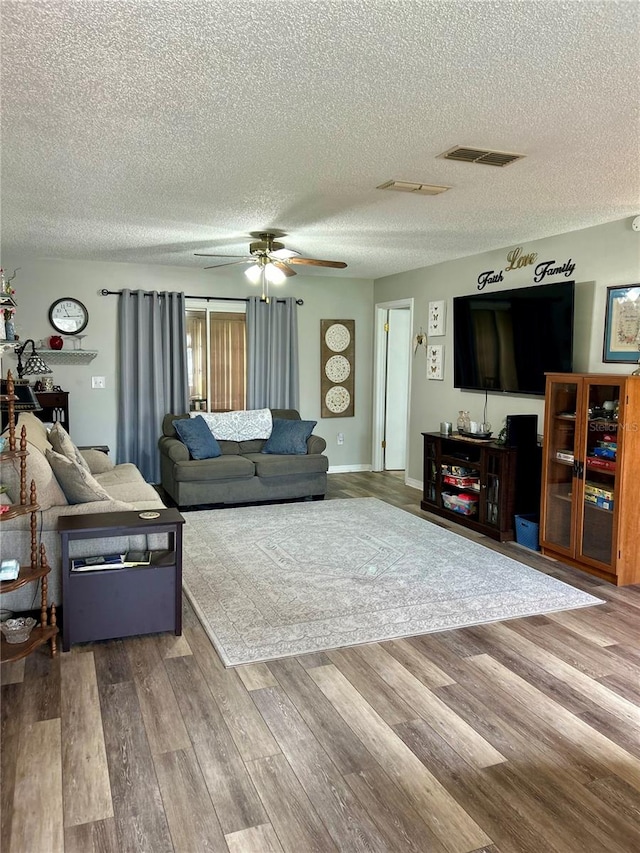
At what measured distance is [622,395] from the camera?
13.3ft

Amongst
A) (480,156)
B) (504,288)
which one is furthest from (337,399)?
(480,156)

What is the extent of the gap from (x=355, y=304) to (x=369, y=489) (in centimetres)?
242

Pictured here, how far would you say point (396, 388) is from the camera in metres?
8.20

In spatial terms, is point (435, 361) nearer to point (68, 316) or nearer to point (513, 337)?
point (513, 337)

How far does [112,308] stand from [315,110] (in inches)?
189

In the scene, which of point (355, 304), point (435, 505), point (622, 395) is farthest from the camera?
point (355, 304)

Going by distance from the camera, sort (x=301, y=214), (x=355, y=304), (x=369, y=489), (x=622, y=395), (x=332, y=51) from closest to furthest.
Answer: (x=332, y=51), (x=622, y=395), (x=301, y=214), (x=369, y=489), (x=355, y=304)

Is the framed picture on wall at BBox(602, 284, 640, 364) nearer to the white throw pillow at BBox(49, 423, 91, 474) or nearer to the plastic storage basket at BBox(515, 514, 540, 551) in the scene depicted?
the plastic storage basket at BBox(515, 514, 540, 551)

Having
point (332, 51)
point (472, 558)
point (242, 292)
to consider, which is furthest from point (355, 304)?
point (332, 51)

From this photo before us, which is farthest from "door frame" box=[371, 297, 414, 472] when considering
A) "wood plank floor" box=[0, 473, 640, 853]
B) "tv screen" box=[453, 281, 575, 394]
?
"wood plank floor" box=[0, 473, 640, 853]

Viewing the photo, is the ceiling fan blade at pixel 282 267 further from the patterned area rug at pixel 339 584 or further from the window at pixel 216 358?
the window at pixel 216 358

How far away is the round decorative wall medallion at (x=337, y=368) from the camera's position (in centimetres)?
791

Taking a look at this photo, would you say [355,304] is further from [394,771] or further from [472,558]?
[394,771]

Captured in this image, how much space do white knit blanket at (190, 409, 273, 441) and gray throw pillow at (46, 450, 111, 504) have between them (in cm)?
316
